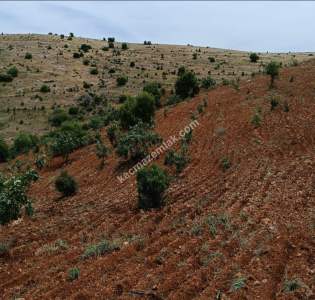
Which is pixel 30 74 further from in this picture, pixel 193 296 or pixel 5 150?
pixel 193 296

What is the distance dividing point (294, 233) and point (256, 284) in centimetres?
211

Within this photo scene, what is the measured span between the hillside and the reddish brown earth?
2238cm

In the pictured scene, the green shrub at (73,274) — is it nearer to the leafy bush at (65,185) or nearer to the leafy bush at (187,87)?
the leafy bush at (65,185)

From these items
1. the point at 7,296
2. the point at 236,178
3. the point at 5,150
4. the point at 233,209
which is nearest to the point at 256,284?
the point at 233,209

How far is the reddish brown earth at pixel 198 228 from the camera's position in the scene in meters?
8.09

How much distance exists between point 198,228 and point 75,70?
46.4 meters

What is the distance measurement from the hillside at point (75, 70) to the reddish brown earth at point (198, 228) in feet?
73.4

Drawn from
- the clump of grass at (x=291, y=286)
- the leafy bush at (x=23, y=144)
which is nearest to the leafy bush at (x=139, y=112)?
the leafy bush at (x=23, y=144)

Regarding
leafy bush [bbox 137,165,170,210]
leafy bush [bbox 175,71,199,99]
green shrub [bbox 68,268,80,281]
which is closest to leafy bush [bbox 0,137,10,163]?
leafy bush [bbox 175,71,199,99]

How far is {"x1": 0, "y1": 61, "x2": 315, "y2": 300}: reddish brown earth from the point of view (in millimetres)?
8086

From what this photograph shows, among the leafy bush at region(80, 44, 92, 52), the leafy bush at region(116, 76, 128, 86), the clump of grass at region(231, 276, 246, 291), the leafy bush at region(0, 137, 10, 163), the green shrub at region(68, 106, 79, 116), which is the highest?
the leafy bush at region(80, 44, 92, 52)

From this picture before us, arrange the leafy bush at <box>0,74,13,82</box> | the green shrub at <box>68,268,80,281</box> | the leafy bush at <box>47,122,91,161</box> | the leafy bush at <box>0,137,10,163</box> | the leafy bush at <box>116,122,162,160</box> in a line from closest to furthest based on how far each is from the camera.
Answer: the green shrub at <box>68,268,80,281</box> < the leafy bush at <box>116,122,162,160</box> < the leafy bush at <box>47,122,91,161</box> < the leafy bush at <box>0,137,10,163</box> < the leafy bush at <box>0,74,13,82</box>

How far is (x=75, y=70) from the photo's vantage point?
177ft

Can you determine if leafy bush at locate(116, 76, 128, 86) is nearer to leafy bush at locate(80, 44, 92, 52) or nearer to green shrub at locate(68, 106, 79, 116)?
green shrub at locate(68, 106, 79, 116)
